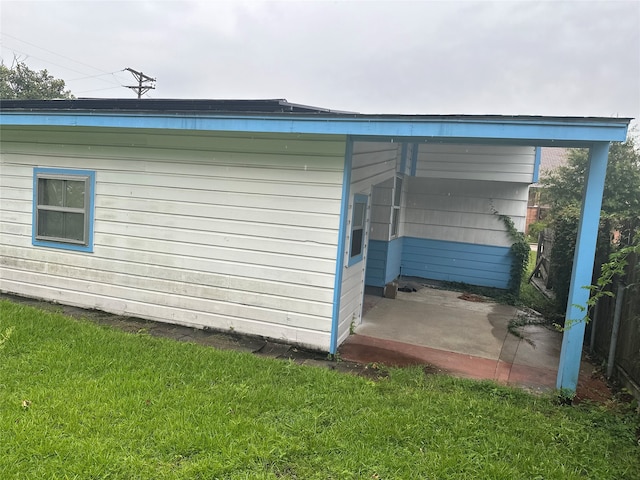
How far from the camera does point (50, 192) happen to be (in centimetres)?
637

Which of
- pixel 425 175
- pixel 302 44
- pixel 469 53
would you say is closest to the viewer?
pixel 425 175

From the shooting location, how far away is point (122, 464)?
107 inches

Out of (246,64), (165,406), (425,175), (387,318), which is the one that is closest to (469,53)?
(246,64)

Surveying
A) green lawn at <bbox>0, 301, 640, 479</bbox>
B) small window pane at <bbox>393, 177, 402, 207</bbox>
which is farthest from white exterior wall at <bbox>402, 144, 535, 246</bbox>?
green lawn at <bbox>0, 301, 640, 479</bbox>

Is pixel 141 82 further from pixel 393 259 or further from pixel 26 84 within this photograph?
pixel 393 259

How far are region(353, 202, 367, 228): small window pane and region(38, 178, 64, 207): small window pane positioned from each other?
4.02 m

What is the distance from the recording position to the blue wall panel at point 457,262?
970 centimetres

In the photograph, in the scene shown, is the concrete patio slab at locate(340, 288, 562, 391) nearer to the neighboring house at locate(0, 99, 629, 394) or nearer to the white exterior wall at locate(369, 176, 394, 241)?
the neighboring house at locate(0, 99, 629, 394)

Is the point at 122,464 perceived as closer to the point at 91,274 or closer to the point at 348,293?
the point at 348,293

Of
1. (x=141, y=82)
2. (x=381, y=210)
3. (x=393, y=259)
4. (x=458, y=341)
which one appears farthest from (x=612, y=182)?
(x=141, y=82)

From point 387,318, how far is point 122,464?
4.72 m

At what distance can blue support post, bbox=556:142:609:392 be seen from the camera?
4004 millimetres

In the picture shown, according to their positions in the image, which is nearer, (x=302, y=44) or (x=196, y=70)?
(x=302, y=44)

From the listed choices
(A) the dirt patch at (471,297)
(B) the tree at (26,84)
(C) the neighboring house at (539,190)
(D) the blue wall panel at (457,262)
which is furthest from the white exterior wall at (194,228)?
(B) the tree at (26,84)
